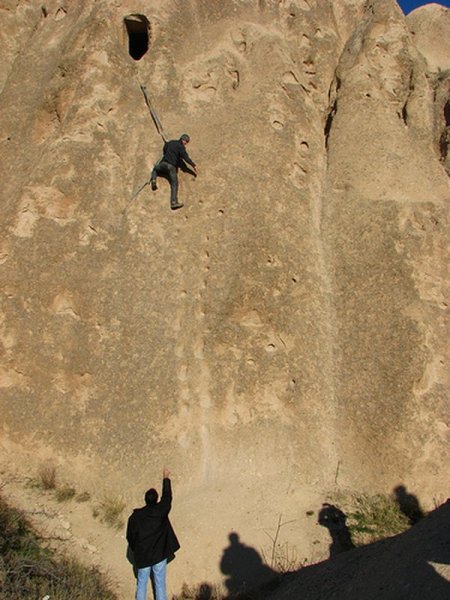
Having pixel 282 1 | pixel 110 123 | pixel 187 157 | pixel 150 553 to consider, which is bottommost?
pixel 150 553

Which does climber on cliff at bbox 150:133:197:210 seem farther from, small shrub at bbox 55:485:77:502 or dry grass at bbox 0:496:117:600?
dry grass at bbox 0:496:117:600

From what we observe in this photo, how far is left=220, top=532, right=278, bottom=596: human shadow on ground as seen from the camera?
527 cm


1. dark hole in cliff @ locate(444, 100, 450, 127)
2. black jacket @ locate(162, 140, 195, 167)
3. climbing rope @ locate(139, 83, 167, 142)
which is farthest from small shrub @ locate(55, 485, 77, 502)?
dark hole in cliff @ locate(444, 100, 450, 127)

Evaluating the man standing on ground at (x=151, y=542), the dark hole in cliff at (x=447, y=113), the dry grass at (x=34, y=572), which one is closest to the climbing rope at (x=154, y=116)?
the dark hole in cliff at (x=447, y=113)

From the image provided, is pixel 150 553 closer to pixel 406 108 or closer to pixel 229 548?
pixel 229 548

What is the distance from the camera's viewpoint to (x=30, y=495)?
6.07m

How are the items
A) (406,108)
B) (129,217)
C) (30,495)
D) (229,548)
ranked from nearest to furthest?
(229,548)
(30,495)
(129,217)
(406,108)

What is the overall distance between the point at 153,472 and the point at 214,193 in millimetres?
4323

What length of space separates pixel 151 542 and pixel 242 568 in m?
1.38

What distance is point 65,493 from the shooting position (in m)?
6.18

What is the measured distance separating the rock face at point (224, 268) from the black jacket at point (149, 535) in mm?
968

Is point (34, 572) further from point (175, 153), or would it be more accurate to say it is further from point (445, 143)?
point (445, 143)

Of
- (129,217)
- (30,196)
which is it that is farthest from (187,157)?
(30,196)

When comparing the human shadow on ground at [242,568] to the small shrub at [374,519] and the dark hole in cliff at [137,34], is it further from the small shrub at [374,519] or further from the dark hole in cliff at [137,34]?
the dark hole in cliff at [137,34]
